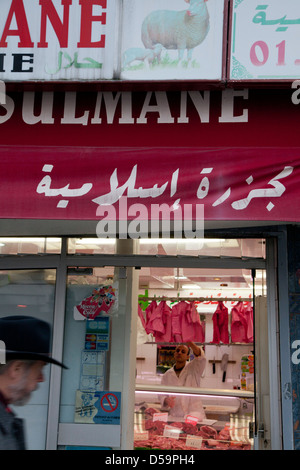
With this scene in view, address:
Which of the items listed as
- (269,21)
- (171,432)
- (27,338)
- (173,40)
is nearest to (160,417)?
(171,432)

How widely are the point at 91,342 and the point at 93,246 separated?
0.87 m

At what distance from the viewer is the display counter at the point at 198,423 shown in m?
6.37

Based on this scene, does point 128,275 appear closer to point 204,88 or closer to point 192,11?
point 204,88

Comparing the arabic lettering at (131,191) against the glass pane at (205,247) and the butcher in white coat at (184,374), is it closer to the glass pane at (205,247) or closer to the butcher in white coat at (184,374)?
the glass pane at (205,247)

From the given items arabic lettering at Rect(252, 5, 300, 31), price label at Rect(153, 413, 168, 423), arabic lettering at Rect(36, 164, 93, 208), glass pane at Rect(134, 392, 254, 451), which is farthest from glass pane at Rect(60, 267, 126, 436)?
arabic lettering at Rect(252, 5, 300, 31)

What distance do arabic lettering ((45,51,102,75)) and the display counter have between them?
14.6 feet

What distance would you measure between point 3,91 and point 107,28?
1.00 meters

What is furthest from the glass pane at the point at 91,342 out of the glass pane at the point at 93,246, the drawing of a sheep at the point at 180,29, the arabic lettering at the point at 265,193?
the drawing of a sheep at the point at 180,29

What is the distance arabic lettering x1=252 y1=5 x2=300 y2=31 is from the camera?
4.18 meters

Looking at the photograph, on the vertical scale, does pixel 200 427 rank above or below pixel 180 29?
below

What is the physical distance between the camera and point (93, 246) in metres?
4.82

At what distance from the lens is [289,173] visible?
3.71m

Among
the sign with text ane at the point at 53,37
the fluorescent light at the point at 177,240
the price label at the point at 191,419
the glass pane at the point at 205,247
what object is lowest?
the price label at the point at 191,419

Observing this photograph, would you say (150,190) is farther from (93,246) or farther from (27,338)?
(27,338)
